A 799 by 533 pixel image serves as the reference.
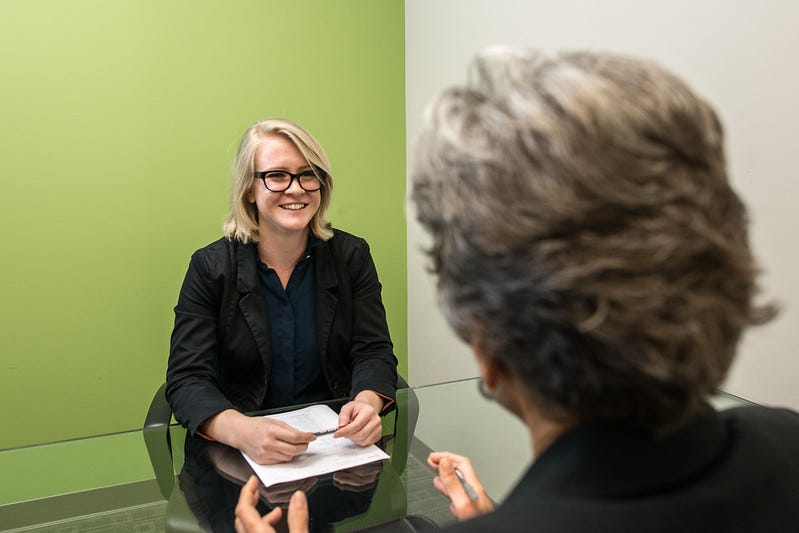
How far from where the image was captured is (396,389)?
186 cm

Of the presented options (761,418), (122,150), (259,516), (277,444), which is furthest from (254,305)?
(761,418)

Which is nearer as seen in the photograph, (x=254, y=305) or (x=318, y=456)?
(x=318, y=456)

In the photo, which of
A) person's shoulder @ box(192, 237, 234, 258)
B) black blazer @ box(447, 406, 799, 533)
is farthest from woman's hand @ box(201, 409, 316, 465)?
black blazer @ box(447, 406, 799, 533)

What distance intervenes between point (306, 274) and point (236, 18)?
1401 millimetres

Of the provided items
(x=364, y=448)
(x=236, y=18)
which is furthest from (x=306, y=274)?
(x=236, y=18)

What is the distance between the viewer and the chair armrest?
4.58 feet

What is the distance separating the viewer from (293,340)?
6.47 ft

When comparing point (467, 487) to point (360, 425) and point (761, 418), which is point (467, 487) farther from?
point (761, 418)

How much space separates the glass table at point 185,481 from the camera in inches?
48.7

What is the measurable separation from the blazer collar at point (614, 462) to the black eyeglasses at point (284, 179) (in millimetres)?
1423

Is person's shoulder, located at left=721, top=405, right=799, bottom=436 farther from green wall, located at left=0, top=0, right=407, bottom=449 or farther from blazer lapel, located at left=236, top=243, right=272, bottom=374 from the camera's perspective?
green wall, located at left=0, top=0, right=407, bottom=449

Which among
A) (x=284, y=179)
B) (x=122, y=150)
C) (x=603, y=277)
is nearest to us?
(x=603, y=277)

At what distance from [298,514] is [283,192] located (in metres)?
1.04

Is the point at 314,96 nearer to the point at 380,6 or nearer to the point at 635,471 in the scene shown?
the point at 380,6
